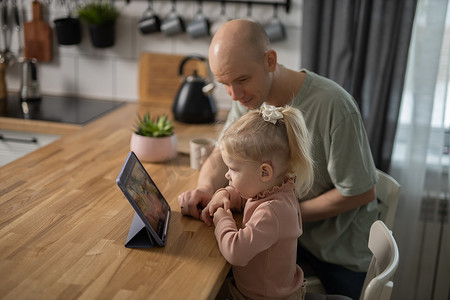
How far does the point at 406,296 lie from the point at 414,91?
97cm

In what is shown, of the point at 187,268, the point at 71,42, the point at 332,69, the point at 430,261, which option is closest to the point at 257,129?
the point at 187,268

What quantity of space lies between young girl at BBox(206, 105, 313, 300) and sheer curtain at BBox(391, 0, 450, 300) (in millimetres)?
1125

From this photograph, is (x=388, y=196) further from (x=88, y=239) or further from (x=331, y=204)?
(x=88, y=239)

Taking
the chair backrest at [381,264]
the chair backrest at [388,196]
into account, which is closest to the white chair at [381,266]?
the chair backrest at [381,264]

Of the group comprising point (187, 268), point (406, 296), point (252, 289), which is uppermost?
point (187, 268)

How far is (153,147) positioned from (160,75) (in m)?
0.94

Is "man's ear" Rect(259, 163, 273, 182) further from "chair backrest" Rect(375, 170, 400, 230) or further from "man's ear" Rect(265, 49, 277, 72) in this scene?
"chair backrest" Rect(375, 170, 400, 230)

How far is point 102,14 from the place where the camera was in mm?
2658

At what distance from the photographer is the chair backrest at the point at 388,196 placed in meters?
1.80

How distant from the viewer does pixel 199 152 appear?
1.88 m

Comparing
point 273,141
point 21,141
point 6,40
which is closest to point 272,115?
point 273,141

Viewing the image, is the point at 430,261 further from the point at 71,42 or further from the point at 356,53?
the point at 71,42

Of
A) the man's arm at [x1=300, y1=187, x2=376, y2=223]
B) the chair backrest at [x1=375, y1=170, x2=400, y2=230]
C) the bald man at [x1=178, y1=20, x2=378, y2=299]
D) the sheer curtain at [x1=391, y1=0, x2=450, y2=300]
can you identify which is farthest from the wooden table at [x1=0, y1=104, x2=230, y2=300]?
the sheer curtain at [x1=391, y1=0, x2=450, y2=300]

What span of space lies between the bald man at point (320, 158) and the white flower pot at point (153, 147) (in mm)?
205
